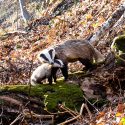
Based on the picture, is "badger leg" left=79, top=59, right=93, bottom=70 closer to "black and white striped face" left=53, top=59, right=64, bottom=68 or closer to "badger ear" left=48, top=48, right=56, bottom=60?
"black and white striped face" left=53, top=59, right=64, bottom=68

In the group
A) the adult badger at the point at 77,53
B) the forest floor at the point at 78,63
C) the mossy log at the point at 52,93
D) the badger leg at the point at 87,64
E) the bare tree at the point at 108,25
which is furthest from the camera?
the bare tree at the point at 108,25

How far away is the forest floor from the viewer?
19.3 ft

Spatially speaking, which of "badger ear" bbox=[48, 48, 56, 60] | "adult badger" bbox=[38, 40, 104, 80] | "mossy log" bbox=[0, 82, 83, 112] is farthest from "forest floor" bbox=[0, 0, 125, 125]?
"badger ear" bbox=[48, 48, 56, 60]

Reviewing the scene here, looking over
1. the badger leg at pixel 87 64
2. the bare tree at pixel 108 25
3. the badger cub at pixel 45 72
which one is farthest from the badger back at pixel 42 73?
the bare tree at pixel 108 25

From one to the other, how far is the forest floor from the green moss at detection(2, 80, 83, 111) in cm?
16

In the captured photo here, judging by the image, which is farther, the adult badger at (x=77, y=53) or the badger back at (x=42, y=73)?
the adult badger at (x=77, y=53)

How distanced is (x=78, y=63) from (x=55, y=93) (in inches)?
133

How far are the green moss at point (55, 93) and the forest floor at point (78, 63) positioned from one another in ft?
0.52

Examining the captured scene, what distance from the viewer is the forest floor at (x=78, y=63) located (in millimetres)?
5881

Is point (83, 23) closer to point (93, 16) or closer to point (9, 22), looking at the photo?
point (93, 16)

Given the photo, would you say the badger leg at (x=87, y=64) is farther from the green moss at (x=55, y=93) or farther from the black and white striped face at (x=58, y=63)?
the green moss at (x=55, y=93)

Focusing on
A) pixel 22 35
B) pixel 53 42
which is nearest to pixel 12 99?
pixel 53 42

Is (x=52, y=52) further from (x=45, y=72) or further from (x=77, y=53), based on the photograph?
(x=77, y=53)

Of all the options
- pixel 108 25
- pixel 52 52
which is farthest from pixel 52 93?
pixel 108 25
